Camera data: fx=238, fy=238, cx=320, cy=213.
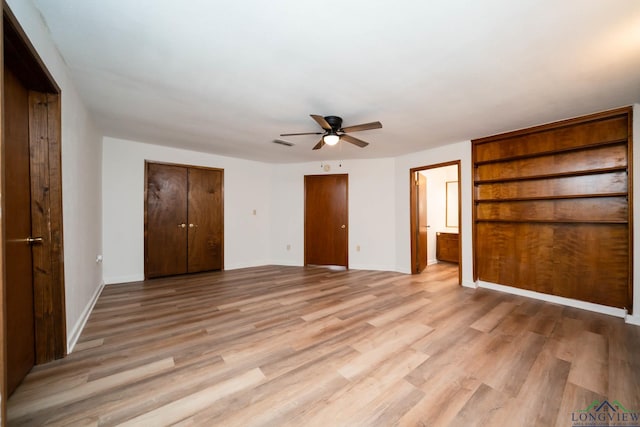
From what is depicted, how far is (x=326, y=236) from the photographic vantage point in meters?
5.40

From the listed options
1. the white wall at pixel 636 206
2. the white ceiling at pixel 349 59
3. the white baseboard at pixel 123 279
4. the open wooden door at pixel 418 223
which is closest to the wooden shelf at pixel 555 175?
the white wall at pixel 636 206

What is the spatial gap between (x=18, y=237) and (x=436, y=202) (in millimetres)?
6733

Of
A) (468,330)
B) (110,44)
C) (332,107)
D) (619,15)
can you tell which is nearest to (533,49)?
(619,15)

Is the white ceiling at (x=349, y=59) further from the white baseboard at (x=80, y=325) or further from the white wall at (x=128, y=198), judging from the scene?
the white baseboard at (x=80, y=325)

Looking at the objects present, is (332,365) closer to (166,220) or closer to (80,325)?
(80,325)

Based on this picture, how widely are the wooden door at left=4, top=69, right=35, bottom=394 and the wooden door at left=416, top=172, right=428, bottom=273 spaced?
5.06m

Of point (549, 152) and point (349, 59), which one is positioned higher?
point (349, 59)

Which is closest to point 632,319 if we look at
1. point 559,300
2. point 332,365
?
point 559,300

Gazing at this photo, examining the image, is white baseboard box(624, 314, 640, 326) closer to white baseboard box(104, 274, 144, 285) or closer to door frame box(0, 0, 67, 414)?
door frame box(0, 0, 67, 414)

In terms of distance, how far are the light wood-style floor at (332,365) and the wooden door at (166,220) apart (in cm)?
118

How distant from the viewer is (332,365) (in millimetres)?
1831

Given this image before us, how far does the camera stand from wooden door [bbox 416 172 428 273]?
4.80 metres

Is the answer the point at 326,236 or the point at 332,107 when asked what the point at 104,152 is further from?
the point at 326,236

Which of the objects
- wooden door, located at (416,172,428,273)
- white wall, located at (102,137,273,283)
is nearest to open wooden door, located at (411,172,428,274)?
wooden door, located at (416,172,428,273)
